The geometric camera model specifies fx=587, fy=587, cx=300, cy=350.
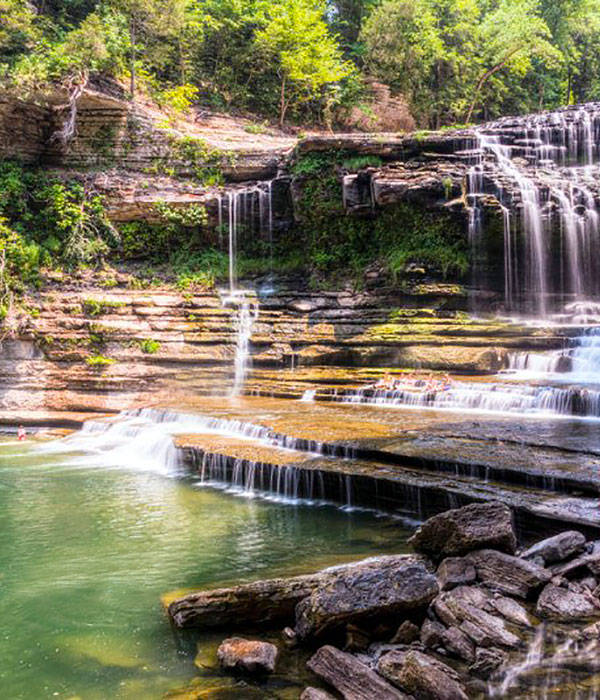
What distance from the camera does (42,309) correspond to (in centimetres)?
1680

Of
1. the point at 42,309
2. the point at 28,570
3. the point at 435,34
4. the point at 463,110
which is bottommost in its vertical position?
the point at 28,570

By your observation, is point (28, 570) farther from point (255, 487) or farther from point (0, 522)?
point (255, 487)

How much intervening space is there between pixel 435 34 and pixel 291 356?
1936cm

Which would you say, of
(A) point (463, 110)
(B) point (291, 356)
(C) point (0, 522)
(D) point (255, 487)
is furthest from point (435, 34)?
(C) point (0, 522)

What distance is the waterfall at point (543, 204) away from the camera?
17500 millimetres

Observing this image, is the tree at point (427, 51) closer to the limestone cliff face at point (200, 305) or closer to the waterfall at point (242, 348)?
the limestone cliff face at point (200, 305)

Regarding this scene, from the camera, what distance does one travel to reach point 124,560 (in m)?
6.81

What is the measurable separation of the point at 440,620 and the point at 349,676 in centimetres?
110

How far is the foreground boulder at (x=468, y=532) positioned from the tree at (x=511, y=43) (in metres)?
26.3

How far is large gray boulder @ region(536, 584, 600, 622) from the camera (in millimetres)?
4801


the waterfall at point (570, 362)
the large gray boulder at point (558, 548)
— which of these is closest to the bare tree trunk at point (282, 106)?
the waterfall at point (570, 362)

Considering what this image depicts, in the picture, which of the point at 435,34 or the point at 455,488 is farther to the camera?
the point at 435,34

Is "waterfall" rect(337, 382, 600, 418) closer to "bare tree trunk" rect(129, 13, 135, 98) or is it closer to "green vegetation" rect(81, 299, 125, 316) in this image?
"green vegetation" rect(81, 299, 125, 316)

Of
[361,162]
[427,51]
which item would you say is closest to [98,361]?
[361,162]
